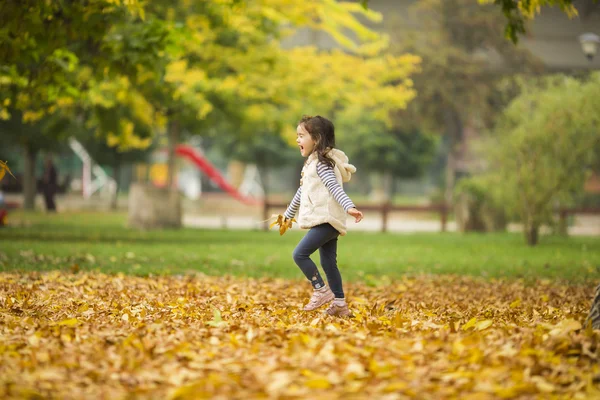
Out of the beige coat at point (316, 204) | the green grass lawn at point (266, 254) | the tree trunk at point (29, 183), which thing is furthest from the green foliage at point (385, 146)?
the beige coat at point (316, 204)

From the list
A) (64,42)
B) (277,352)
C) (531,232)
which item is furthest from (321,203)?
(531,232)

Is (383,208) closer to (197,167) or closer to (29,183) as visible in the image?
(29,183)

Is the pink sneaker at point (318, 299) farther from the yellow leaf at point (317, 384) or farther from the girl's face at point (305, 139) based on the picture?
the yellow leaf at point (317, 384)

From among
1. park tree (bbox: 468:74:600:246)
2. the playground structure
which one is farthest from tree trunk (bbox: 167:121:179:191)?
park tree (bbox: 468:74:600:246)

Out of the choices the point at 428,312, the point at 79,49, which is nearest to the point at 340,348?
the point at 428,312

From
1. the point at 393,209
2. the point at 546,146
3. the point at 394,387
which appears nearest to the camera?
the point at 394,387

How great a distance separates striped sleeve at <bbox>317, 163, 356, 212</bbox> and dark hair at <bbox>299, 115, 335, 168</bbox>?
0.06 metres

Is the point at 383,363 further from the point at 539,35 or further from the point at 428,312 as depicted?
the point at 539,35

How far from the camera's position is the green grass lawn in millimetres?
11492

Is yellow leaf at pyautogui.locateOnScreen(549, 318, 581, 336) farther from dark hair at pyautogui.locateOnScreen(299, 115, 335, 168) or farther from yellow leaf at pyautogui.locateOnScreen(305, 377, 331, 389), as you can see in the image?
dark hair at pyautogui.locateOnScreen(299, 115, 335, 168)

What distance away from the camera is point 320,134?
22.4ft

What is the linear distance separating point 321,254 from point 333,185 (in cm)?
65

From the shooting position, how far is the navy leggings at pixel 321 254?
267 inches

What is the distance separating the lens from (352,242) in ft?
62.9
